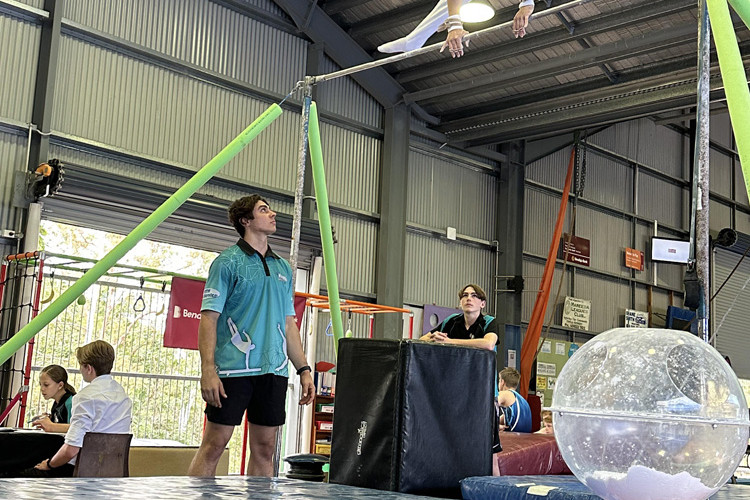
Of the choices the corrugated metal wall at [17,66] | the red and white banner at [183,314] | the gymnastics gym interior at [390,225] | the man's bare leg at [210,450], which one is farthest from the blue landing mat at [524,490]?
the corrugated metal wall at [17,66]

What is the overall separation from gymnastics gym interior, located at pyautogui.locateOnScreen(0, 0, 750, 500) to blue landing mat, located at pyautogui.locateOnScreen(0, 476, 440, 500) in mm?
21

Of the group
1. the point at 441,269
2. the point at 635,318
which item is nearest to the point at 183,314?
the point at 441,269

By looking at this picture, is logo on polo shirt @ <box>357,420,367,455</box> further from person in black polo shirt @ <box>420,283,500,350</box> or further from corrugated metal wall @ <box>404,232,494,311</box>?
corrugated metal wall @ <box>404,232,494,311</box>

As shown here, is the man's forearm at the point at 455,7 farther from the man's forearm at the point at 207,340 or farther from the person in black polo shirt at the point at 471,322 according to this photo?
the man's forearm at the point at 207,340

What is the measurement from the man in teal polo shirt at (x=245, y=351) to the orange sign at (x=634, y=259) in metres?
12.5

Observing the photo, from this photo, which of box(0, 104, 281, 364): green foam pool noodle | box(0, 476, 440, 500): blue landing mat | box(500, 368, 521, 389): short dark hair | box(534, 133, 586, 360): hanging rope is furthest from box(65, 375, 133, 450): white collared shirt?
box(534, 133, 586, 360): hanging rope

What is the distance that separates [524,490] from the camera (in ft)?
7.62

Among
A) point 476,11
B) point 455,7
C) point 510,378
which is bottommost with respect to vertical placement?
point 510,378

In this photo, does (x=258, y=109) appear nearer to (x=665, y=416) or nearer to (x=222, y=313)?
(x=222, y=313)

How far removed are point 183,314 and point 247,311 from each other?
4.77 m

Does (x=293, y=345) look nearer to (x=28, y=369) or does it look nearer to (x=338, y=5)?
(x=28, y=369)

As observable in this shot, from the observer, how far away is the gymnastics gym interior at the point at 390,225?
2.24 metres

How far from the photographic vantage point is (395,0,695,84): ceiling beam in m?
9.41

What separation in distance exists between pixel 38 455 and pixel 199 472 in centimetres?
186
